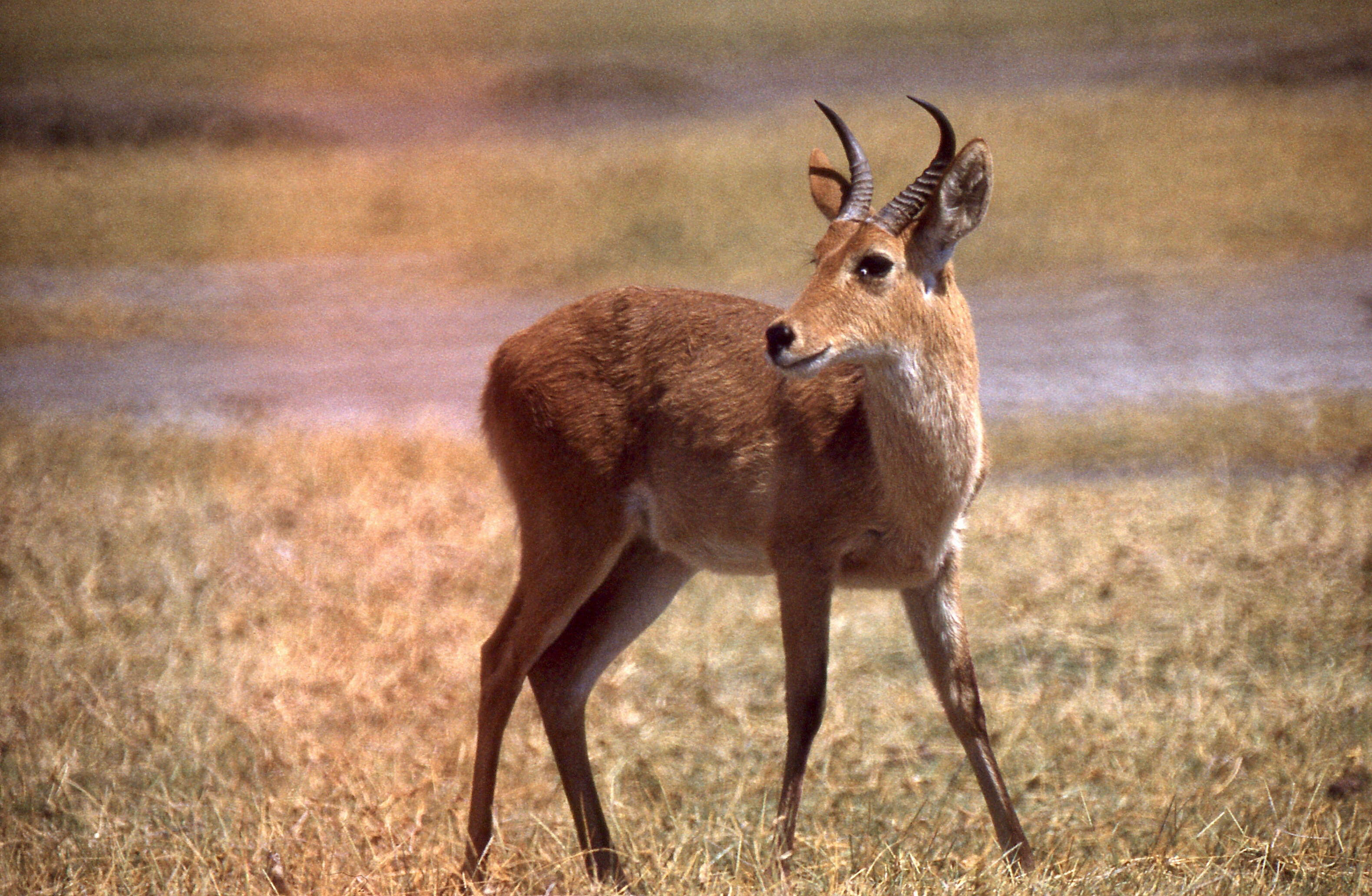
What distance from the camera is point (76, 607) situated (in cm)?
715

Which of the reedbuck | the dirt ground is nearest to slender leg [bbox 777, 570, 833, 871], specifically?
the reedbuck

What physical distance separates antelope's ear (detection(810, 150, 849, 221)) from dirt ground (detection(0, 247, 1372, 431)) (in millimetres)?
5537

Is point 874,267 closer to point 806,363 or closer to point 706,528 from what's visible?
point 806,363

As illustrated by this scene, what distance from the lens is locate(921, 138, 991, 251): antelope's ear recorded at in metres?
4.75

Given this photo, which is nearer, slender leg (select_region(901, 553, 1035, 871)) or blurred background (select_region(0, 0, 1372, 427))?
slender leg (select_region(901, 553, 1035, 871))

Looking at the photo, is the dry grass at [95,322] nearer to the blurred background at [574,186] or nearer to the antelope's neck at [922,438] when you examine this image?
the blurred background at [574,186]

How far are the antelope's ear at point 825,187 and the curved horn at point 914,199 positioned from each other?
1.39 feet

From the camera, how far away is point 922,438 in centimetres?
492

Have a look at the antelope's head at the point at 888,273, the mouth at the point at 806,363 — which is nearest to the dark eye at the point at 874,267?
the antelope's head at the point at 888,273

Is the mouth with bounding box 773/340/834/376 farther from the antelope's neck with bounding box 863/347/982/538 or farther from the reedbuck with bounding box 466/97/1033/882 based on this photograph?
the antelope's neck with bounding box 863/347/982/538

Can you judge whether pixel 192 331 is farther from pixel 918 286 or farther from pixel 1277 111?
pixel 1277 111

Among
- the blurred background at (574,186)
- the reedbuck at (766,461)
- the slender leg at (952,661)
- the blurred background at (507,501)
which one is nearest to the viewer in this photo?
the reedbuck at (766,461)

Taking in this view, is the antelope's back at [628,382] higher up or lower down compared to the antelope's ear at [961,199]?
lower down

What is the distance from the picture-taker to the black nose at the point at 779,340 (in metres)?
4.65
